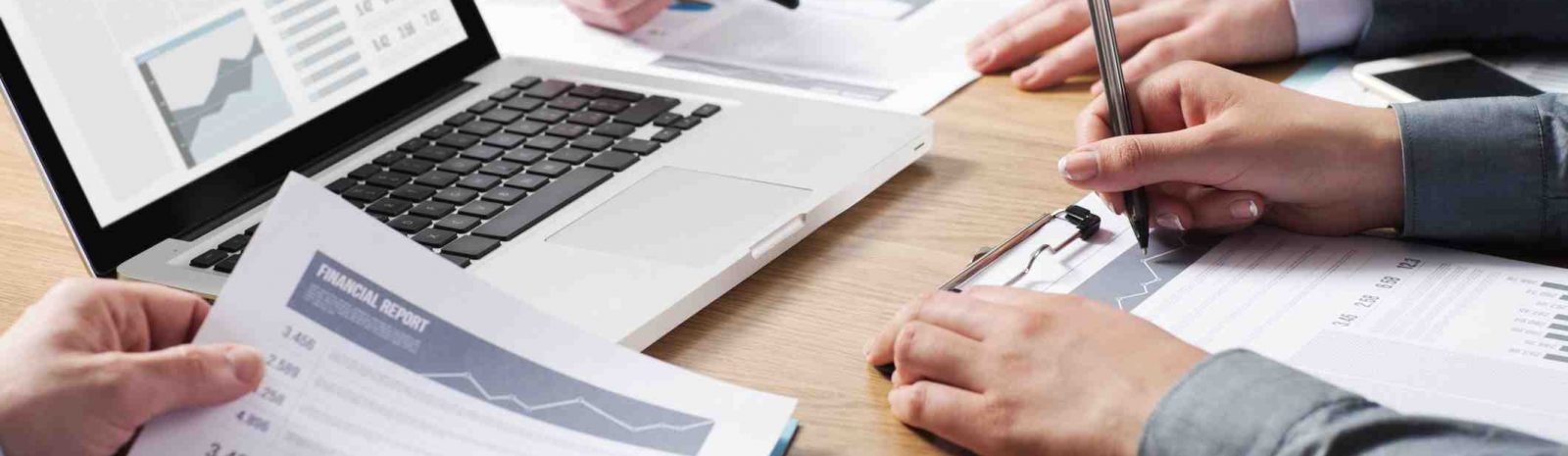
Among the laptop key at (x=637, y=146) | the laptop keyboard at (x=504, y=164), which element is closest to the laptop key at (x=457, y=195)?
the laptop keyboard at (x=504, y=164)

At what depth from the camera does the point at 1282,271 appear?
735 mm

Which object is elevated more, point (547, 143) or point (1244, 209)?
point (547, 143)

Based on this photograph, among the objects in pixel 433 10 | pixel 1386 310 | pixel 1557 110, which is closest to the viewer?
pixel 1386 310

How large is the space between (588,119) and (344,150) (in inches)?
6.4

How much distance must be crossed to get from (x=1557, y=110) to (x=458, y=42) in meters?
0.72

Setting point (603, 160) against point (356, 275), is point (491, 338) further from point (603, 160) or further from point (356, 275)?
point (603, 160)

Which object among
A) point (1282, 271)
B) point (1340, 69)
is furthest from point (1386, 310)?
point (1340, 69)

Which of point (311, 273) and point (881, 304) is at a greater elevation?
point (311, 273)

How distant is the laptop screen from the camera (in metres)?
0.77

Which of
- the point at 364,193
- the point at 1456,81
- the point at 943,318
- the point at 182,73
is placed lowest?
the point at 1456,81

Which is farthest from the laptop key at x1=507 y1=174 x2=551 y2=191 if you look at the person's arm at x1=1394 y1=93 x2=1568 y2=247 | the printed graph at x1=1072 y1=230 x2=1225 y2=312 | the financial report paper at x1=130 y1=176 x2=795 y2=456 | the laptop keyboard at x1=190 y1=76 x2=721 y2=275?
the person's arm at x1=1394 y1=93 x2=1568 y2=247

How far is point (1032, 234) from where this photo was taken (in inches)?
31.2

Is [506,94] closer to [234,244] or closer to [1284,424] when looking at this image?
[234,244]

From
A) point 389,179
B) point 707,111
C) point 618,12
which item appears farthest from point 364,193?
point 618,12
